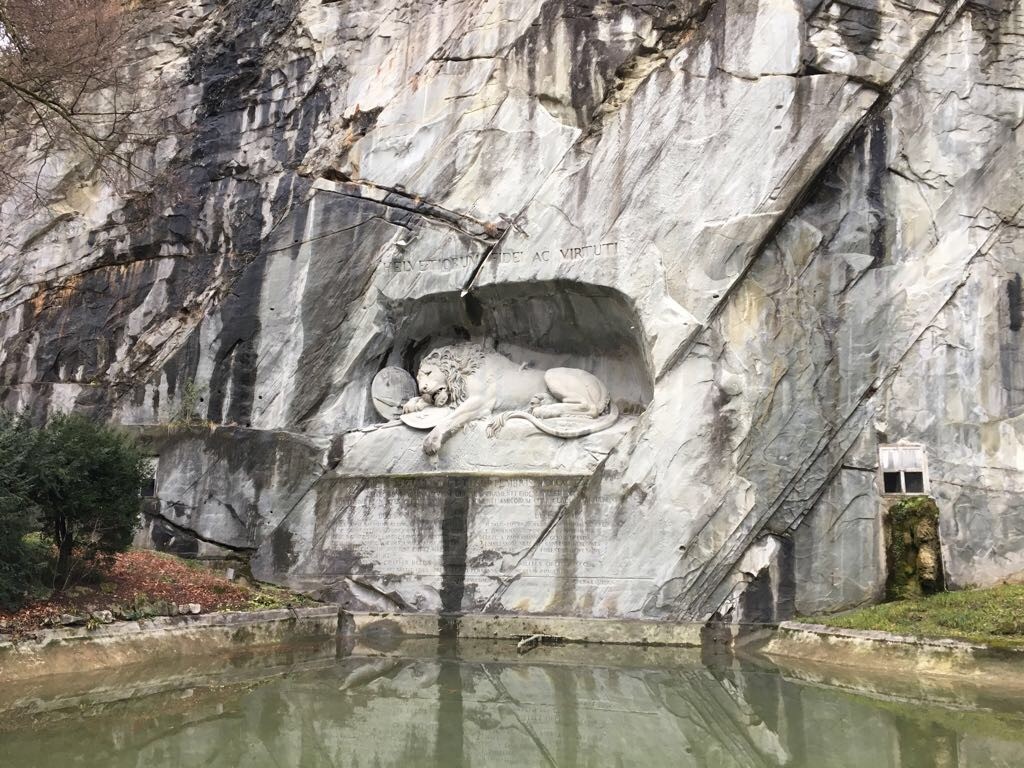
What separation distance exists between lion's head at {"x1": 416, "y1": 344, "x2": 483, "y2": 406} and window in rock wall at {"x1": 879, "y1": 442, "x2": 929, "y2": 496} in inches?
217

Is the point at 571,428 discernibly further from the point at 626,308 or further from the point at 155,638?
the point at 155,638

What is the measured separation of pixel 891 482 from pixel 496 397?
5148mm

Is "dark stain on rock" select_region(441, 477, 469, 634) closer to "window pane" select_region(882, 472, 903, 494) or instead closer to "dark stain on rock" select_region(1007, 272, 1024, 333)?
"window pane" select_region(882, 472, 903, 494)

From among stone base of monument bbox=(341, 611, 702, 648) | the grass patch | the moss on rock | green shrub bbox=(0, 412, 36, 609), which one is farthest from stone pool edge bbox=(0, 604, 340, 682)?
the moss on rock

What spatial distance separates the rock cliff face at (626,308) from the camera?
1058cm

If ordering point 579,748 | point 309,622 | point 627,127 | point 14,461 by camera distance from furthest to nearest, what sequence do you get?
point 627,127 < point 309,622 < point 14,461 < point 579,748

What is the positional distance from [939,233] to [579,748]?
8026mm

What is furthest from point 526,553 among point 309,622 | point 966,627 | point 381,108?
point 381,108

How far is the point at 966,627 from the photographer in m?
8.80

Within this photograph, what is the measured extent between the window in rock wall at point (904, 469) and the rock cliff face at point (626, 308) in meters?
0.13

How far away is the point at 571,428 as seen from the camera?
11.8m

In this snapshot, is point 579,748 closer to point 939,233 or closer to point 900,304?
point 900,304

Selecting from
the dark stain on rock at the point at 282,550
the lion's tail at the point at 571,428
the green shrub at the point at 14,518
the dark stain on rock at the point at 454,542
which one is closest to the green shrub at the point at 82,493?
the green shrub at the point at 14,518

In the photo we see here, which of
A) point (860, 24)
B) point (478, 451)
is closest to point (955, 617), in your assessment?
point (478, 451)
